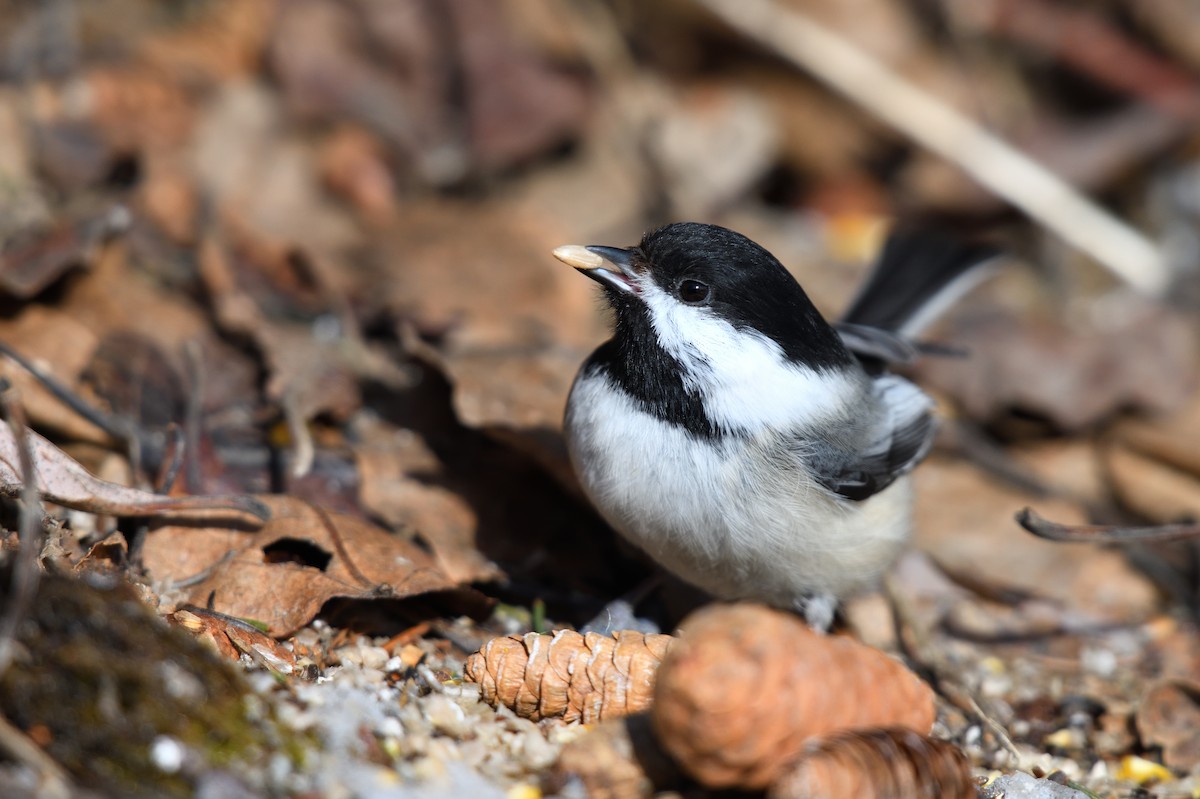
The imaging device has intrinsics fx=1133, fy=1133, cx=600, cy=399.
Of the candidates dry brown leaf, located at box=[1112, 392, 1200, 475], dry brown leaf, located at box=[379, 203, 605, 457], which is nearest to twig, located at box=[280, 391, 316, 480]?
Answer: dry brown leaf, located at box=[379, 203, 605, 457]

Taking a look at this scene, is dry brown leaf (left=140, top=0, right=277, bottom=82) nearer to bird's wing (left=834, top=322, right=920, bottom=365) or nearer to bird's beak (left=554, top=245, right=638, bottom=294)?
bird's beak (left=554, top=245, right=638, bottom=294)

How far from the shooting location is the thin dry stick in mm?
4598

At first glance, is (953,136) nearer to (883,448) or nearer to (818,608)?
(883,448)

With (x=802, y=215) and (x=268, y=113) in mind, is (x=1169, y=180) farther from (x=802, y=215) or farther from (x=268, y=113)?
(x=268, y=113)

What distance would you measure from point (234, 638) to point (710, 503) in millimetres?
981

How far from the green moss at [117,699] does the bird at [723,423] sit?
97cm

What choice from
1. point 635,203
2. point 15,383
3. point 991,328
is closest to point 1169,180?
point 991,328

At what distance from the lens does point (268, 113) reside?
429cm

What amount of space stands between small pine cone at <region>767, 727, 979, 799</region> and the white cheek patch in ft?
2.57

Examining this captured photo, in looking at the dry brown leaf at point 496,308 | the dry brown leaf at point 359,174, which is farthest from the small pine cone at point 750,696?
the dry brown leaf at point 359,174

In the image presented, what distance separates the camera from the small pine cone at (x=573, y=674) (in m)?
2.05

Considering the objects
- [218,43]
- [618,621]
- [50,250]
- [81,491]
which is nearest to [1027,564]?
[618,621]

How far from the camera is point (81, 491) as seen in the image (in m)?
2.29

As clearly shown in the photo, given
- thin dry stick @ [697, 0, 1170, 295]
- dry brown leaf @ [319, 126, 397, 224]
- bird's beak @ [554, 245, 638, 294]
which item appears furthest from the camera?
thin dry stick @ [697, 0, 1170, 295]
